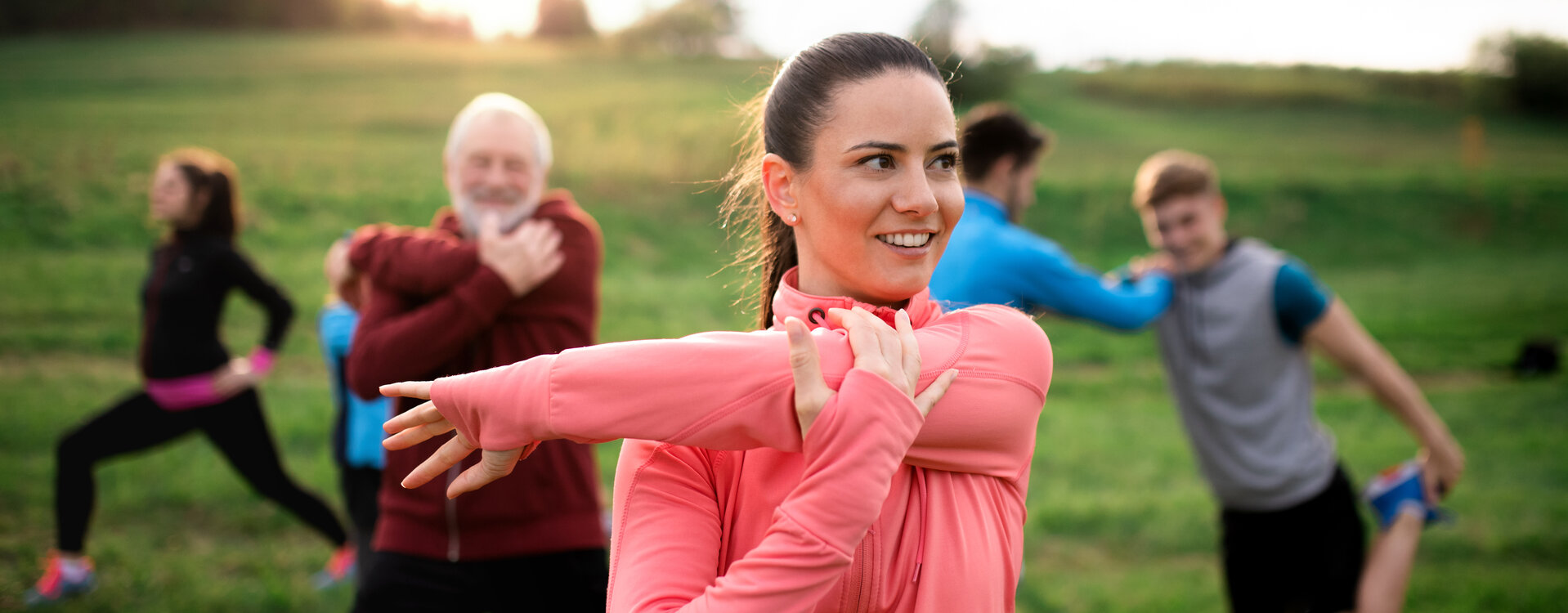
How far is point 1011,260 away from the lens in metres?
3.82

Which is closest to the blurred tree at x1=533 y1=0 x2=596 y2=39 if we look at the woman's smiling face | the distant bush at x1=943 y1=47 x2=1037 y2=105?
the distant bush at x1=943 y1=47 x2=1037 y2=105

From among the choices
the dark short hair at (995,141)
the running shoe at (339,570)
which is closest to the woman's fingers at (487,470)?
the dark short hair at (995,141)

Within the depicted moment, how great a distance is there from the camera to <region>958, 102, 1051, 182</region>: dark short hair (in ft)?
13.3

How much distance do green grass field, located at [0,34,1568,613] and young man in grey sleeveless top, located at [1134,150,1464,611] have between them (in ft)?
4.13

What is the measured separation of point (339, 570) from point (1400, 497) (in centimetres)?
503

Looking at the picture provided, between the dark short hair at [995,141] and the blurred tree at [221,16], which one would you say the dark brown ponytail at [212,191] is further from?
the blurred tree at [221,16]

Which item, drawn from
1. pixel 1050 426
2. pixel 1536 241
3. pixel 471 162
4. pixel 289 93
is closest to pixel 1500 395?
pixel 1050 426

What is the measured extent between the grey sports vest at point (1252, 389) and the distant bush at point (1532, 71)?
38890 mm

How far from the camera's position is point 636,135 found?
20.4 m

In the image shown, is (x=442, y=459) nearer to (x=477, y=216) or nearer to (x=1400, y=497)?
(x=477, y=216)

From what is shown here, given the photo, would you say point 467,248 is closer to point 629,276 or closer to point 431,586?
point 431,586

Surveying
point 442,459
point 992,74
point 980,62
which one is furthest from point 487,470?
point 992,74

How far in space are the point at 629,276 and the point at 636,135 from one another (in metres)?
7.88

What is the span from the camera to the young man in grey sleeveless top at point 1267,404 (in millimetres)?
3729
